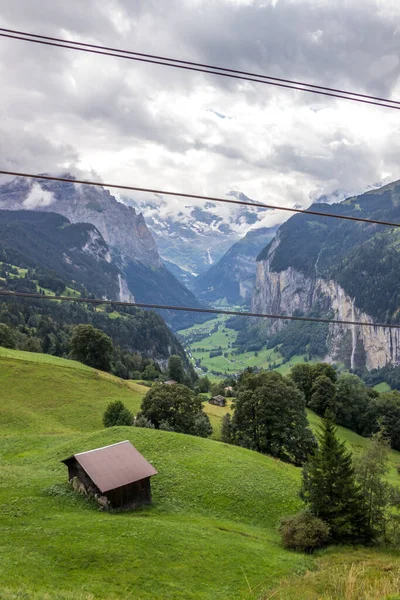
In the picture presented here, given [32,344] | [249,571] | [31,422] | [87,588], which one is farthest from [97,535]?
[32,344]

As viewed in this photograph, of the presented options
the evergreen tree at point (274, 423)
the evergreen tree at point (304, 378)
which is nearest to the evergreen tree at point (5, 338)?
the evergreen tree at point (274, 423)

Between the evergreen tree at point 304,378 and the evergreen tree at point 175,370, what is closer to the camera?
the evergreen tree at point 304,378

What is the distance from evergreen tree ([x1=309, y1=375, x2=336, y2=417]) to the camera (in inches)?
4016

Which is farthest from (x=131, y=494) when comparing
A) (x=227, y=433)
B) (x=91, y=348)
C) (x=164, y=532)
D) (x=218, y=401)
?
(x=91, y=348)

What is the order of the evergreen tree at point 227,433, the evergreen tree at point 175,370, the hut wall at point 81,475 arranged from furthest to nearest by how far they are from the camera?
the evergreen tree at point 175,370, the evergreen tree at point 227,433, the hut wall at point 81,475

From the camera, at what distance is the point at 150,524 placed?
3241 centimetres

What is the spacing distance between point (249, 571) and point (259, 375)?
44.3m

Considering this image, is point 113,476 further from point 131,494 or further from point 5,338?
point 5,338

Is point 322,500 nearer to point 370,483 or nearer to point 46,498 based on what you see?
point 370,483

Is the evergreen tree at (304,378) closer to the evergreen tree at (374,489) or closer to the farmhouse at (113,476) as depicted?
the evergreen tree at (374,489)

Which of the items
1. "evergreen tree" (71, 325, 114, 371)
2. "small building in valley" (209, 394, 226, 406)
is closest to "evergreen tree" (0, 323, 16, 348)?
"evergreen tree" (71, 325, 114, 371)

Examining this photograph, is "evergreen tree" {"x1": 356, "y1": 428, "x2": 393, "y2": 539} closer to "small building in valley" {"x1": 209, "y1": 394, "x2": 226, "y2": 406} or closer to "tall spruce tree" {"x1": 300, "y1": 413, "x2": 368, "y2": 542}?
"tall spruce tree" {"x1": 300, "y1": 413, "x2": 368, "y2": 542}

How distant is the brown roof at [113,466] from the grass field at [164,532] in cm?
234

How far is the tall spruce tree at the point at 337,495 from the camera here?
35.0 m
